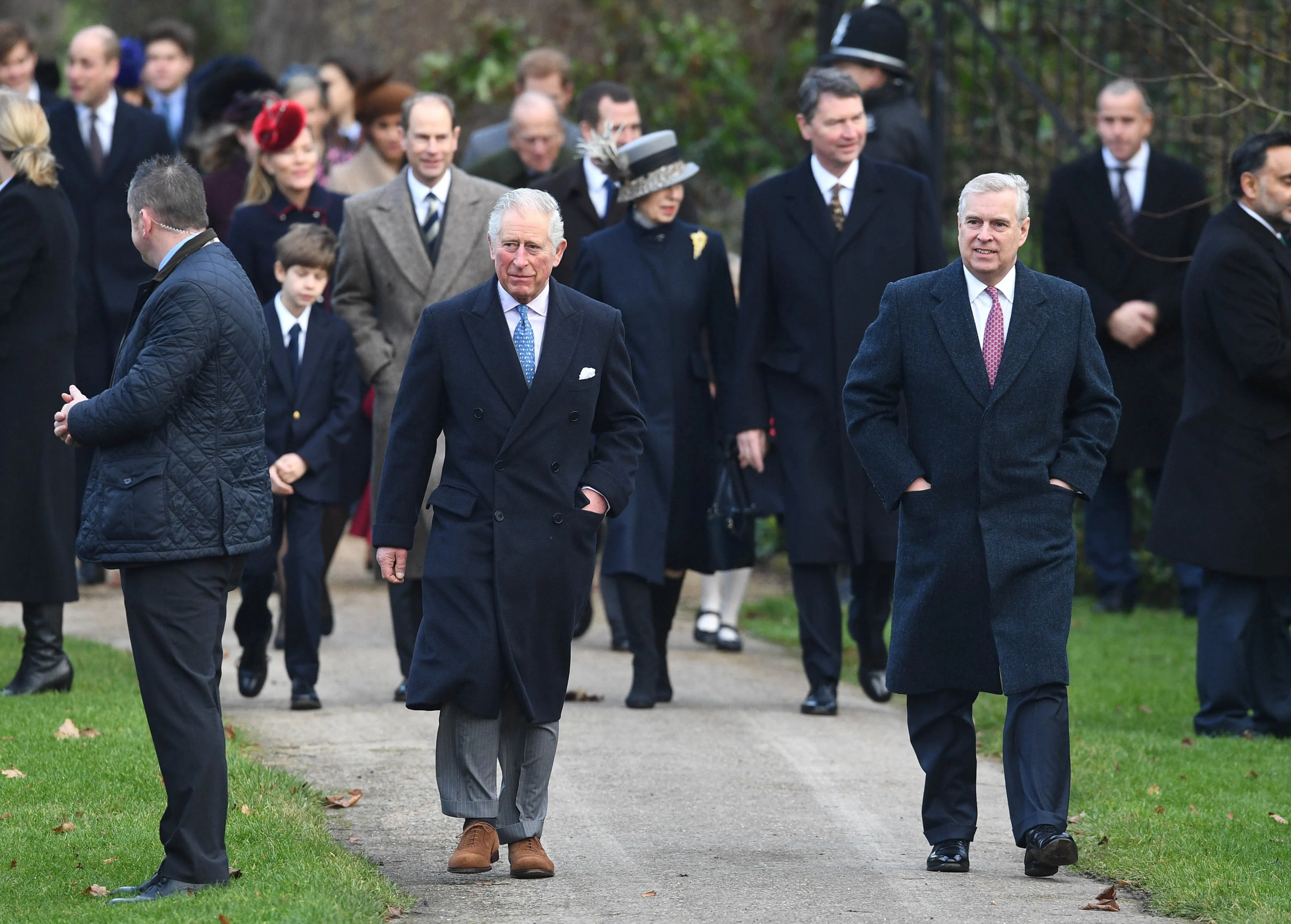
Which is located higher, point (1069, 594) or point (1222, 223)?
point (1222, 223)

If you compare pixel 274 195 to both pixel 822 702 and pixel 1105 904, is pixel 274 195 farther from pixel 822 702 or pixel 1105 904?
pixel 1105 904

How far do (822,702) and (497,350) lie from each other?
116 inches

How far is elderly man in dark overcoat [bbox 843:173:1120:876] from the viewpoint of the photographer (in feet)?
18.7

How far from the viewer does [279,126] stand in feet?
29.7

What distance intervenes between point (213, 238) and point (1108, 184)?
253 inches

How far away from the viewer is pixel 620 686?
28.8 ft

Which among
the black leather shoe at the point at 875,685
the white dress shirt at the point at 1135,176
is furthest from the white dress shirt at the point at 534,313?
the white dress shirt at the point at 1135,176

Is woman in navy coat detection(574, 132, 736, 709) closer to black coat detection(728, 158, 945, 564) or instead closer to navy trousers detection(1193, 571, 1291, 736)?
black coat detection(728, 158, 945, 564)

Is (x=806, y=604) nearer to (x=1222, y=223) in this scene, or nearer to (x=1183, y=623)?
(x=1222, y=223)

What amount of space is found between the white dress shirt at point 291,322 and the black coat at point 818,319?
1.84 m

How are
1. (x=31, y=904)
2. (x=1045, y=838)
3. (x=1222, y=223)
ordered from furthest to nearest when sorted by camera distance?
(x=1222, y=223), (x=1045, y=838), (x=31, y=904)

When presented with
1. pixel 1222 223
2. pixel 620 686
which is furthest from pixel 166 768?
pixel 1222 223

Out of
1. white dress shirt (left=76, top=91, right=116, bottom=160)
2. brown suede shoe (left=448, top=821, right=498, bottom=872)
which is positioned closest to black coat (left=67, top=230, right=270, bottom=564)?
brown suede shoe (left=448, top=821, right=498, bottom=872)

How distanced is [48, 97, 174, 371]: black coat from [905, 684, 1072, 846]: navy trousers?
578cm
